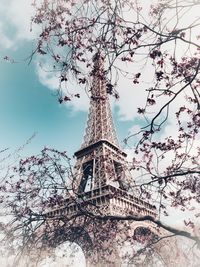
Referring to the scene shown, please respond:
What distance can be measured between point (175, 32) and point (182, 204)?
7273 millimetres

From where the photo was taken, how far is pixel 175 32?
18.7 feet

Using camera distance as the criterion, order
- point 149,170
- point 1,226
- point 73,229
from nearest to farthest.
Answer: point 1,226, point 149,170, point 73,229

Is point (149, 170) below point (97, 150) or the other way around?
below

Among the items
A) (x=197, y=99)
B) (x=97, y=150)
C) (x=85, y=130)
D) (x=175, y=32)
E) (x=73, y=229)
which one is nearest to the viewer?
(x=175, y=32)

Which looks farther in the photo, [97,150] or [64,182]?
[97,150]

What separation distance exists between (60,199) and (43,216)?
3.20 metres

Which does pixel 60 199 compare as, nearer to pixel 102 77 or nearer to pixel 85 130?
pixel 102 77

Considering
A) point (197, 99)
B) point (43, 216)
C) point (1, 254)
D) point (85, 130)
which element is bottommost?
point (1, 254)

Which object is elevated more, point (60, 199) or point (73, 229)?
point (60, 199)

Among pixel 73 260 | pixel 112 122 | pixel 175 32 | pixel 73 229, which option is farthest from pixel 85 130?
pixel 175 32

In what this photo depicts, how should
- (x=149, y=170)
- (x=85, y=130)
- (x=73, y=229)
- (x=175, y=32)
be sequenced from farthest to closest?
(x=85, y=130) → (x=73, y=229) → (x=149, y=170) → (x=175, y=32)

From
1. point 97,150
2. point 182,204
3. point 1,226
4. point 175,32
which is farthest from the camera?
point 97,150

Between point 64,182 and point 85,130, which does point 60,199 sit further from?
point 85,130

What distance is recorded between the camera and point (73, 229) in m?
8.69
